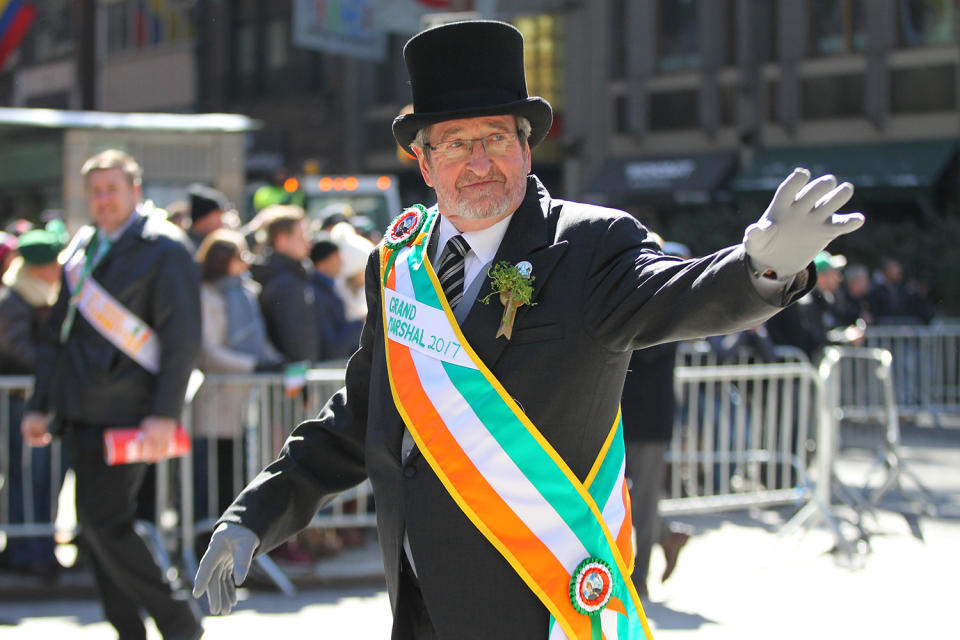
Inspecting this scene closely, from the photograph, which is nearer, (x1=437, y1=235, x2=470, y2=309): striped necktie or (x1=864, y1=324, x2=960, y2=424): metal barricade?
(x1=437, y1=235, x2=470, y2=309): striped necktie

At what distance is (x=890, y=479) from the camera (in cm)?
909

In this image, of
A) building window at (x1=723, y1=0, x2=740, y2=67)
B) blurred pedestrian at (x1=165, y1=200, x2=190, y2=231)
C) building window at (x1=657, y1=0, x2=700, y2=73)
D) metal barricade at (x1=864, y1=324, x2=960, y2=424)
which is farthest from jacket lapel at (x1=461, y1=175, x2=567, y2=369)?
building window at (x1=657, y1=0, x2=700, y2=73)

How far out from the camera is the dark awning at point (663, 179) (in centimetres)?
2420

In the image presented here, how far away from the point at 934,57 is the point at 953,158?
2.07 meters

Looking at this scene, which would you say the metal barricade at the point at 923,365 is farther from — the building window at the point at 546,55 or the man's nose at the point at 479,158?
the building window at the point at 546,55

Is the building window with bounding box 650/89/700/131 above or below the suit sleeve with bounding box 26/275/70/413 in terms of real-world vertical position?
above

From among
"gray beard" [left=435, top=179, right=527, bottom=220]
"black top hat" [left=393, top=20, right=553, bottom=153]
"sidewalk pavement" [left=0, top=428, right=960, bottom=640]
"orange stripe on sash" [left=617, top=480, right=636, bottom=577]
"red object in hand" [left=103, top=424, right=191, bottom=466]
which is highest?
"black top hat" [left=393, top=20, right=553, bottom=153]

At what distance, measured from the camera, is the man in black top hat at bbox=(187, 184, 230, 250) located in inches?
325

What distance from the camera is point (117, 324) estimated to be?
214 inches

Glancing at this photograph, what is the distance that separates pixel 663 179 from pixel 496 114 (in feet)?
74.5

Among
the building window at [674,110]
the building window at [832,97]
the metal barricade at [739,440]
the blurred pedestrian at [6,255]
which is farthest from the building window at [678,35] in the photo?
the blurred pedestrian at [6,255]

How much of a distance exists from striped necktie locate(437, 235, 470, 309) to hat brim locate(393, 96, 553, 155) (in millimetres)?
291

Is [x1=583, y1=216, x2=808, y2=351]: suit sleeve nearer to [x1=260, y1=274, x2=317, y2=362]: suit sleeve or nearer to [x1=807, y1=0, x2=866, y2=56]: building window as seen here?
[x1=260, y1=274, x2=317, y2=362]: suit sleeve

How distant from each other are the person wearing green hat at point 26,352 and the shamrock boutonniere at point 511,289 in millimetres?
5027
